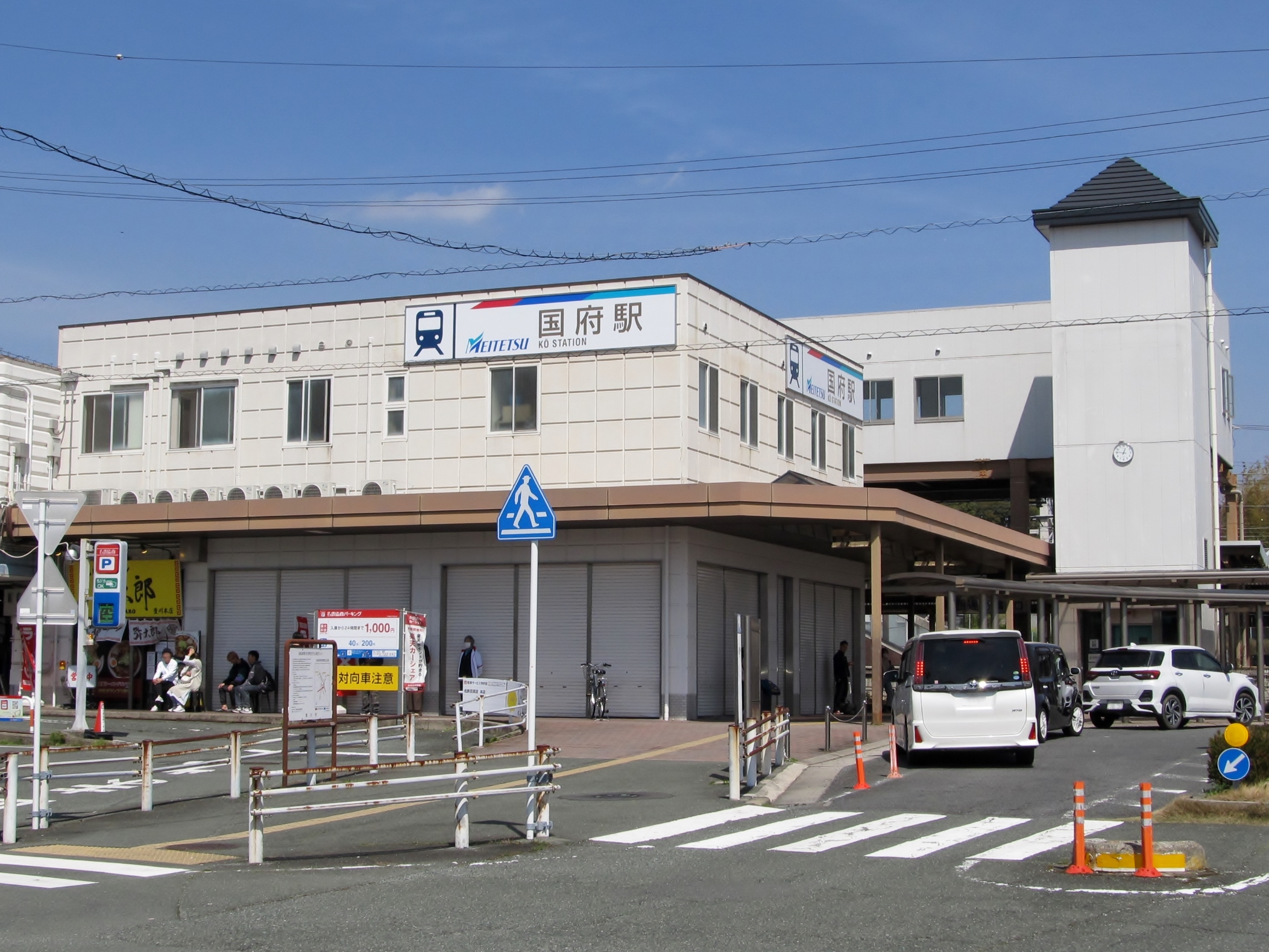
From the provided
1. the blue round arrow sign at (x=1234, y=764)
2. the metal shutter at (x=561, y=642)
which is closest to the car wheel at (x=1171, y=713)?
the metal shutter at (x=561, y=642)

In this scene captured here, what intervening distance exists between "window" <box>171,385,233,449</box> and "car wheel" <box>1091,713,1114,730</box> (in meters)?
19.5

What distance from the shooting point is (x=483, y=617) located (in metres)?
29.2

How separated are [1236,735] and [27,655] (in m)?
27.3

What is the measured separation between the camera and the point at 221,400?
32.6m

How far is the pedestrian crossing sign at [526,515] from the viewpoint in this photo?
45.5ft

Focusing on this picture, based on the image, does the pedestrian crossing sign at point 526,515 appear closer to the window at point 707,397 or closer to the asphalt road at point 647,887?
the asphalt road at point 647,887

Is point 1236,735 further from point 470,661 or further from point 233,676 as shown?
point 233,676

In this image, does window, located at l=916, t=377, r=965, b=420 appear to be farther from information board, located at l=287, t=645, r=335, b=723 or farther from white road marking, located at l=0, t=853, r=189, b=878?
white road marking, located at l=0, t=853, r=189, b=878

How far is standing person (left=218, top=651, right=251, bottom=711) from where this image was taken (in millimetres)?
29578

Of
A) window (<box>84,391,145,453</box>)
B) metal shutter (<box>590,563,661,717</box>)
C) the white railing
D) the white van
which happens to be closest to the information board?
the white railing

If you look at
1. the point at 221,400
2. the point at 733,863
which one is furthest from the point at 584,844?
the point at 221,400

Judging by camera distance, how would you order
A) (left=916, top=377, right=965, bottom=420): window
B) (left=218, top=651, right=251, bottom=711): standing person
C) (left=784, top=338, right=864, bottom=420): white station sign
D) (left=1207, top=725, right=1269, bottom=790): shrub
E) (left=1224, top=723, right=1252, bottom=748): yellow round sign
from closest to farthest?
(left=1224, top=723, right=1252, bottom=748): yellow round sign < (left=1207, top=725, right=1269, bottom=790): shrub < (left=218, top=651, right=251, bottom=711): standing person < (left=784, top=338, right=864, bottom=420): white station sign < (left=916, top=377, right=965, bottom=420): window

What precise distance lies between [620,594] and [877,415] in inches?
→ 976

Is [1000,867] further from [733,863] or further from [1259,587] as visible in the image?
[1259,587]
